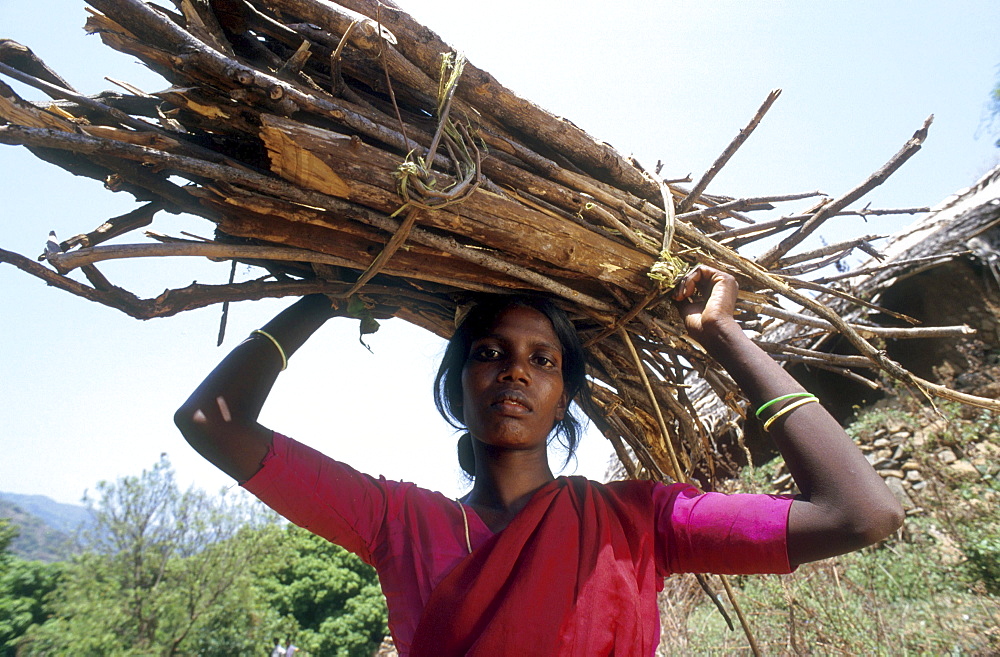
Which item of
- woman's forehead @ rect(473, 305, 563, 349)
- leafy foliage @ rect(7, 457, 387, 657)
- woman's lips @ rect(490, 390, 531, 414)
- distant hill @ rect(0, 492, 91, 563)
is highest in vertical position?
distant hill @ rect(0, 492, 91, 563)

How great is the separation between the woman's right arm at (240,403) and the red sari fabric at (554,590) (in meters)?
0.59

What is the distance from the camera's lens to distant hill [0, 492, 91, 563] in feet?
52.3

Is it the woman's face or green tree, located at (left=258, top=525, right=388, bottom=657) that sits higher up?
green tree, located at (left=258, top=525, right=388, bottom=657)

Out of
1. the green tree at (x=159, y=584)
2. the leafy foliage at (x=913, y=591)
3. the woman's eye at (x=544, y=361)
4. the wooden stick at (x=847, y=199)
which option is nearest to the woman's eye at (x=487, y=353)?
the woman's eye at (x=544, y=361)

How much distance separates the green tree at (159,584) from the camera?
14.1m

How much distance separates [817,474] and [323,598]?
20.8 meters

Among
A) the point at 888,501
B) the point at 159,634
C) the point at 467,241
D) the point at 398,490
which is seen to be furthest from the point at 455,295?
the point at 159,634

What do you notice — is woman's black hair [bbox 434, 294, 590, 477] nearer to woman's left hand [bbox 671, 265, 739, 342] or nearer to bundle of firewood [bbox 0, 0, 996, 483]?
bundle of firewood [bbox 0, 0, 996, 483]

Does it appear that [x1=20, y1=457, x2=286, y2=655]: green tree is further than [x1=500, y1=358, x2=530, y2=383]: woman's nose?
Yes

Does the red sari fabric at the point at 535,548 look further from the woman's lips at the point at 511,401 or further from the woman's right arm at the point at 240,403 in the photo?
the woman's lips at the point at 511,401

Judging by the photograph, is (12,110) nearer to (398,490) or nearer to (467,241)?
(467,241)

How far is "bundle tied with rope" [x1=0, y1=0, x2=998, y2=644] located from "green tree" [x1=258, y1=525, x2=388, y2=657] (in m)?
18.8

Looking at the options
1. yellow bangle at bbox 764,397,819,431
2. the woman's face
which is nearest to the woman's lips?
the woman's face

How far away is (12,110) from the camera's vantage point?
42.6 inches
